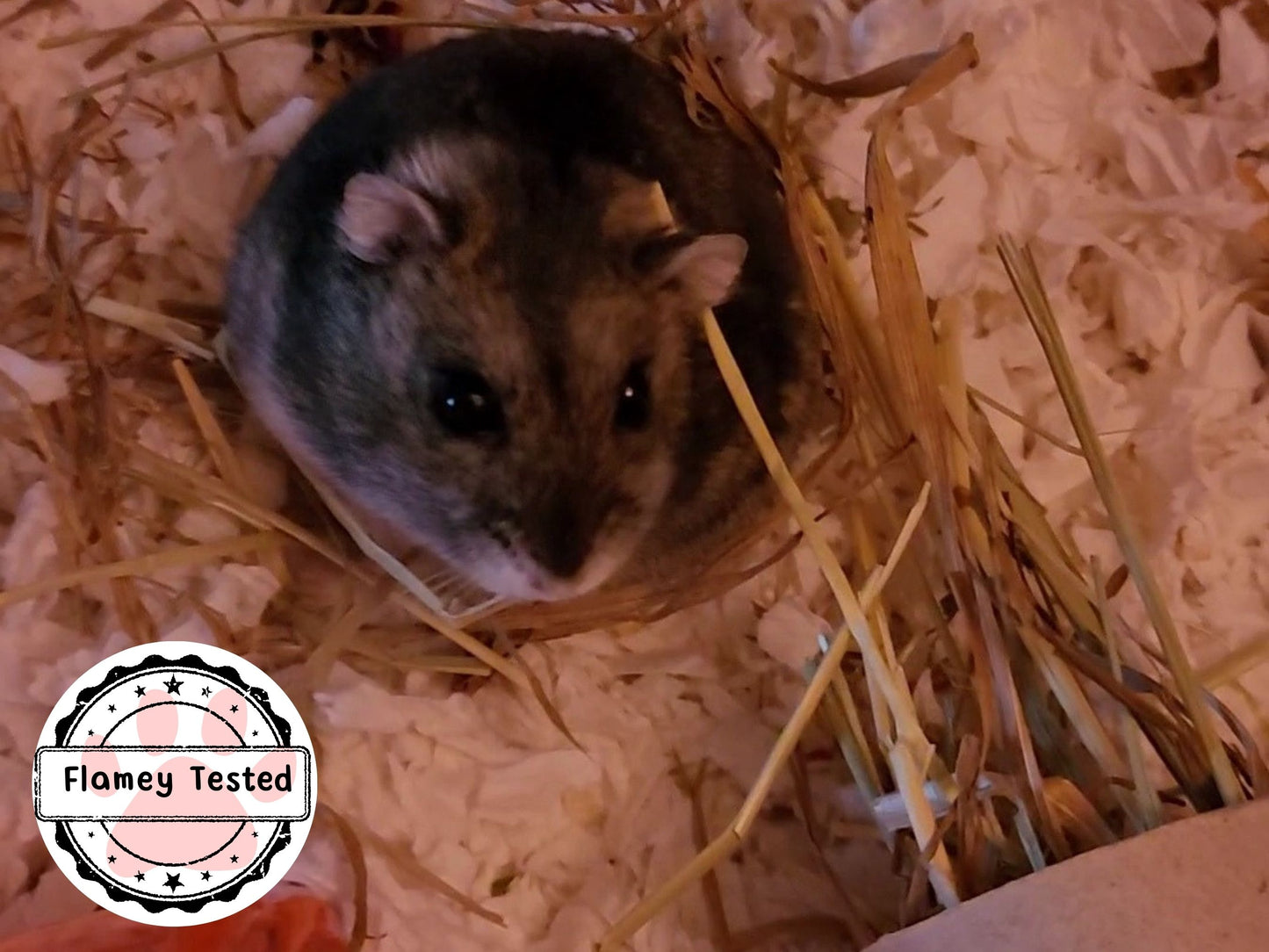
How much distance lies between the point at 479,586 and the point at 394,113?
24.4 inches

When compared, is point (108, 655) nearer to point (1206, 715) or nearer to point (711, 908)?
point (711, 908)

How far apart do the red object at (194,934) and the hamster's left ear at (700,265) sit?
2.91 ft

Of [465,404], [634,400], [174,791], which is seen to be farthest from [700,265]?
[174,791]

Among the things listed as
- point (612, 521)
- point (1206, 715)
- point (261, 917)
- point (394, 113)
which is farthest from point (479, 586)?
point (1206, 715)

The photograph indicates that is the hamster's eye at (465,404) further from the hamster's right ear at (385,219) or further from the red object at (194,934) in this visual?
the red object at (194,934)

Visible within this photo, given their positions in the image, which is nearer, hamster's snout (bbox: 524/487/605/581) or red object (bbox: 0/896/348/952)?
hamster's snout (bbox: 524/487/605/581)

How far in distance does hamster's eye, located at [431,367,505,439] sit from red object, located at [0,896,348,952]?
0.64 meters

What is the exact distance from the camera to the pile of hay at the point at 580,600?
5.22 ft

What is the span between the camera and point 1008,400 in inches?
80.4

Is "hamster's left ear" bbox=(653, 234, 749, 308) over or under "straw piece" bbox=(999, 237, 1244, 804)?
over

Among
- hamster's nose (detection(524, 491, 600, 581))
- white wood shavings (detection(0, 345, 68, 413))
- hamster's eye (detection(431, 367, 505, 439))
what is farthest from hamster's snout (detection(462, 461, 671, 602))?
white wood shavings (detection(0, 345, 68, 413))

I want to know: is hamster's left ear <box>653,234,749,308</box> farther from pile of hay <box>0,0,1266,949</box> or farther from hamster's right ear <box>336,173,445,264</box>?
hamster's right ear <box>336,173,445,264</box>

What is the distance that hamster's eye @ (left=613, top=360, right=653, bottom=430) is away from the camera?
1.53 m

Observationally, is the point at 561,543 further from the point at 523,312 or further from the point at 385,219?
the point at 385,219
